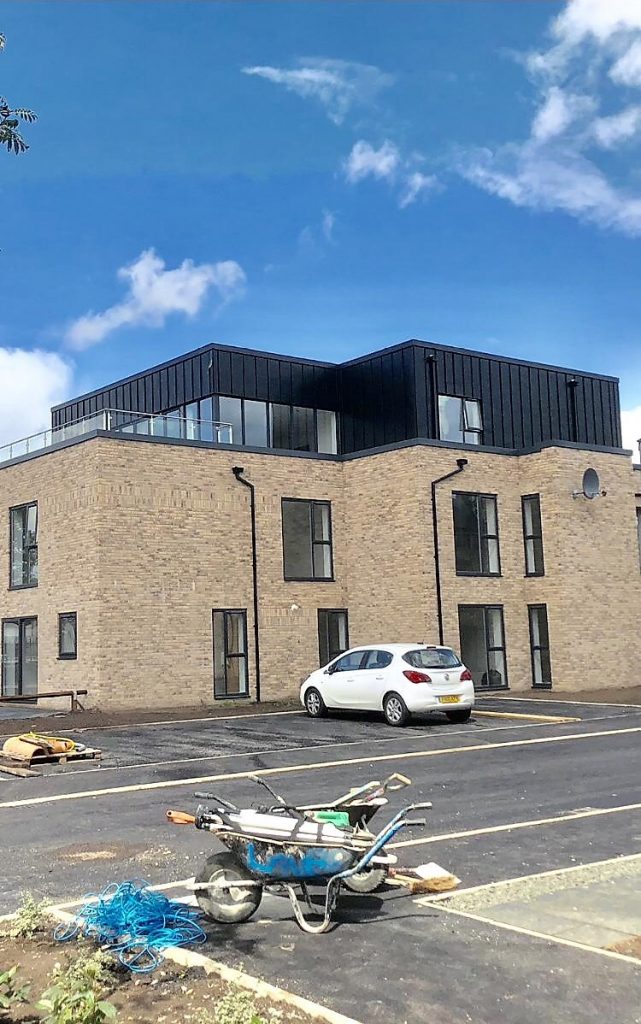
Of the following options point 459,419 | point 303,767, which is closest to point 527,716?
point 303,767

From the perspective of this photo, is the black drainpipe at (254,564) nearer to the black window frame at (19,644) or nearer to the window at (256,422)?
the window at (256,422)

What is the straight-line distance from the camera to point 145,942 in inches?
229

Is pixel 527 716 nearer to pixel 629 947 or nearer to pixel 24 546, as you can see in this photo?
pixel 24 546

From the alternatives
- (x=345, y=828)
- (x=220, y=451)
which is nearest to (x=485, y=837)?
(x=345, y=828)

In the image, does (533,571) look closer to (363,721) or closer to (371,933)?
(363,721)

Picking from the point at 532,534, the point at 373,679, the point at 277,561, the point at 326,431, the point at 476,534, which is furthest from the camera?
the point at 326,431

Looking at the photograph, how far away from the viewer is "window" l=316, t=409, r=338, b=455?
31.1m

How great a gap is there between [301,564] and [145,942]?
20465mm

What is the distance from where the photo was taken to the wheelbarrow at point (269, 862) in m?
6.37

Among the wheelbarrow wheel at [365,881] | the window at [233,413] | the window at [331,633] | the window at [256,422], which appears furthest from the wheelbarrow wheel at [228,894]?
the window at [256,422]

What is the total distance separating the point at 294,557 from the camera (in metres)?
26.1

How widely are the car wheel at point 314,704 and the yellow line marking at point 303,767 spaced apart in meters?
5.68

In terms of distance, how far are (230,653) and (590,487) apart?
32.6ft

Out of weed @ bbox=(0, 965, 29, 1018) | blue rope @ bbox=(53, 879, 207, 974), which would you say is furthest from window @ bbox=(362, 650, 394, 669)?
weed @ bbox=(0, 965, 29, 1018)
